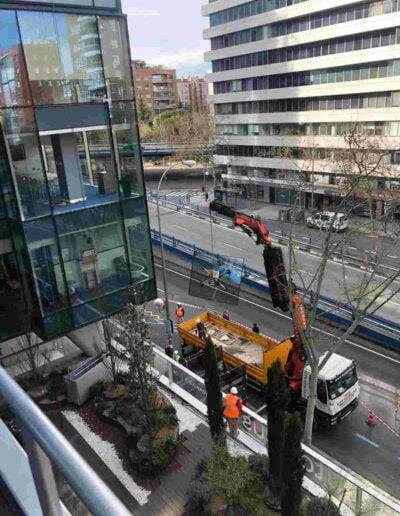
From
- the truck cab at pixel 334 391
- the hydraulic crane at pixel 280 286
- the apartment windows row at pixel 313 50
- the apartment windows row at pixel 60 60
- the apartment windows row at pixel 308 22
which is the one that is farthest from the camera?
the apartment windows row at pixel 313 50

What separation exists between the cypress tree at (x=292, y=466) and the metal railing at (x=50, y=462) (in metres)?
9.00

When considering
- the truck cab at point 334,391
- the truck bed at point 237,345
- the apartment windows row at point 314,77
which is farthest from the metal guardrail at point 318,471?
the apartment windows row at point 314,77

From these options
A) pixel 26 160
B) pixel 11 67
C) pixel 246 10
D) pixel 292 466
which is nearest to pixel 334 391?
pixel 292 466

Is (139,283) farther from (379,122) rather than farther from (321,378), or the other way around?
(379,122)

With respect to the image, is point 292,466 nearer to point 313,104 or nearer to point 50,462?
point 50,462

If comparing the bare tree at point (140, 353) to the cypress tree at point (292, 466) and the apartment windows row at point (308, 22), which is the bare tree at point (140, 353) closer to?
the cypress tree at point (292, 466)

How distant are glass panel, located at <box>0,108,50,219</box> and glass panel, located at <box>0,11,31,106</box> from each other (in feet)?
1.20

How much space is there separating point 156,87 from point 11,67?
406ft

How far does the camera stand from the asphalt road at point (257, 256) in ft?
86.1

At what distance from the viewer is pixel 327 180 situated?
1860 inches

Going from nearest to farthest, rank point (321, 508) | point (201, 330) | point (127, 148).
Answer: point (321, 508), point (127, 148), point (201, 330)

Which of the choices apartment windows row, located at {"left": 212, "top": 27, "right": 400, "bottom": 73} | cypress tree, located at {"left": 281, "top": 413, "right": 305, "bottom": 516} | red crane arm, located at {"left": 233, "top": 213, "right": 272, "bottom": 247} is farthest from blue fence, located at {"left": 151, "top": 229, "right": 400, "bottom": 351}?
apartment windows row, located at {"left": 212, "top": 27, "right": 400, "bottom": 73}

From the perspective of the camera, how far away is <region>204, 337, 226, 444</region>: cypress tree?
1305 centimetres

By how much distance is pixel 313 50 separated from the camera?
44.5 metres
